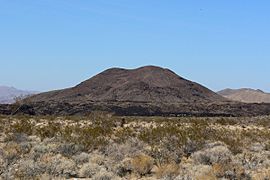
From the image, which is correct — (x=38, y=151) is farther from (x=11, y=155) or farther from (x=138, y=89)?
(x=138, y=89)

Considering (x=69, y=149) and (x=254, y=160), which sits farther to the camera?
(x=69, y=149)

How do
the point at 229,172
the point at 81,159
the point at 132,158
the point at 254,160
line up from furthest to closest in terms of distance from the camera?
the point at 254,160, the point at 81,159, the point at 132,158, the point at 229,172

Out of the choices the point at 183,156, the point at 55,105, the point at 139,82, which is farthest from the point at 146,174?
the point at 139,82

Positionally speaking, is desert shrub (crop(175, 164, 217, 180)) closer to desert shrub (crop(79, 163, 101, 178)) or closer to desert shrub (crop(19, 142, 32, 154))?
desert shrub (crop(79, 163, 101, 178))

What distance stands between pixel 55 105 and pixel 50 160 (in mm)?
72575

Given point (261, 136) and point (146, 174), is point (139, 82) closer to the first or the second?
point (261, 136)

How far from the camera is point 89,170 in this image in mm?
14281

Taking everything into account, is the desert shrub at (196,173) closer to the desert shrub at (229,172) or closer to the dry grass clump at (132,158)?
the dry grass clump at (132,158)

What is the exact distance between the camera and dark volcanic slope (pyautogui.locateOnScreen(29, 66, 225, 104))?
381ft

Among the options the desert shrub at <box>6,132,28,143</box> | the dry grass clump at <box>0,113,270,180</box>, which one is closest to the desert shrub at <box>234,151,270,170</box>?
the dry grass clump at <box>0,113,270,180</box>

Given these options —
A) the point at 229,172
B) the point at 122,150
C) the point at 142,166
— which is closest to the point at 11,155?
the point at 142,166

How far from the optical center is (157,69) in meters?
138

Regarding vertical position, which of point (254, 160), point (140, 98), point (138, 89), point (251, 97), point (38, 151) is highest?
point (251, 97)

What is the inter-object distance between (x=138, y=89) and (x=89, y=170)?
344ft
